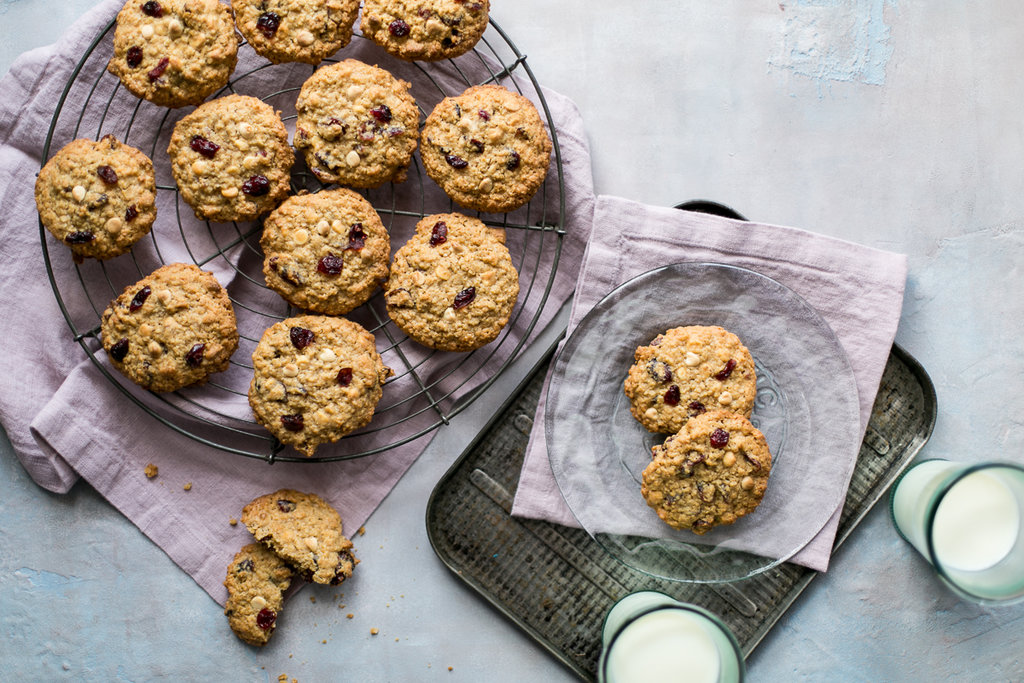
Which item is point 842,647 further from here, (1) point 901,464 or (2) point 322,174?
(2) point 322,174

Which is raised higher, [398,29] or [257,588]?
[398,29]

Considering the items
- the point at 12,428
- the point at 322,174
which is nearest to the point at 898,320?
the point at 322,174

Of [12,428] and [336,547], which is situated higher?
[12,428]

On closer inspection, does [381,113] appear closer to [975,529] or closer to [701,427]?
[701,427]

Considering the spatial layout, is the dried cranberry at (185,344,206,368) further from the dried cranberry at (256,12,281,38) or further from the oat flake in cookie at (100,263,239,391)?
the dried cranberry at (256,12,281,38)

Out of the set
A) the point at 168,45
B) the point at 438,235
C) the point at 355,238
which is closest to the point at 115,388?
the point at 355,238

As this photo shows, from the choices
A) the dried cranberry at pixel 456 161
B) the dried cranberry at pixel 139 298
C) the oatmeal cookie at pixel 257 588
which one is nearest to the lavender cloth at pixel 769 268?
the dried cranberry at pixel 456 161

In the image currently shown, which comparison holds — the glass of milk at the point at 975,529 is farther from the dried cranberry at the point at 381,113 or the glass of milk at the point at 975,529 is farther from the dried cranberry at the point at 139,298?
the dried cranberry at the point at 139,298
